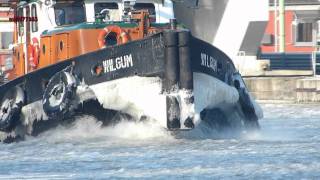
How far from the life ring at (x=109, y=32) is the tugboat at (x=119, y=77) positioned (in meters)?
0.02

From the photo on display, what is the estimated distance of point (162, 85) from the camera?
1692 cm

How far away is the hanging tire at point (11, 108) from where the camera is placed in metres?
17.8

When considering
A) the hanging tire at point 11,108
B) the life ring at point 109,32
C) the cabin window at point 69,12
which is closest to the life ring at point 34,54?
the cabin window at point 69,12

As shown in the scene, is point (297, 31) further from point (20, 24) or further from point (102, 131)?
point (102, 131)

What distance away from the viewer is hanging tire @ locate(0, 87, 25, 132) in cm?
1783

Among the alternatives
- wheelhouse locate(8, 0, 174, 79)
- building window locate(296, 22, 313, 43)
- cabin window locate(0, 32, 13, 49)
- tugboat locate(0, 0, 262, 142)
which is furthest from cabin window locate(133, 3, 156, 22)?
building window locate(296, 22, 313, 43)

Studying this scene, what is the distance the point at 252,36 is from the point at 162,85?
15.3 meters

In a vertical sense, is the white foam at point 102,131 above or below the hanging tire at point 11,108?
below

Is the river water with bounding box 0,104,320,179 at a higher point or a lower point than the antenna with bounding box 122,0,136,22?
lower

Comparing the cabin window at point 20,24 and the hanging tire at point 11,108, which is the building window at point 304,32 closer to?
the cabin window at point 20,24

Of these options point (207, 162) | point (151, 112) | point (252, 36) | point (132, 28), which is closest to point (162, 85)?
point (151, 112)

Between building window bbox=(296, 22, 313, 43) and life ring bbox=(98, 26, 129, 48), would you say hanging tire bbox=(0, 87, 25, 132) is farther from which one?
building window bbox=(296, 22, 313, 43)

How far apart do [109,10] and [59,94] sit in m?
2.32

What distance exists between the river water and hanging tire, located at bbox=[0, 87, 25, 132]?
0.39 meters
